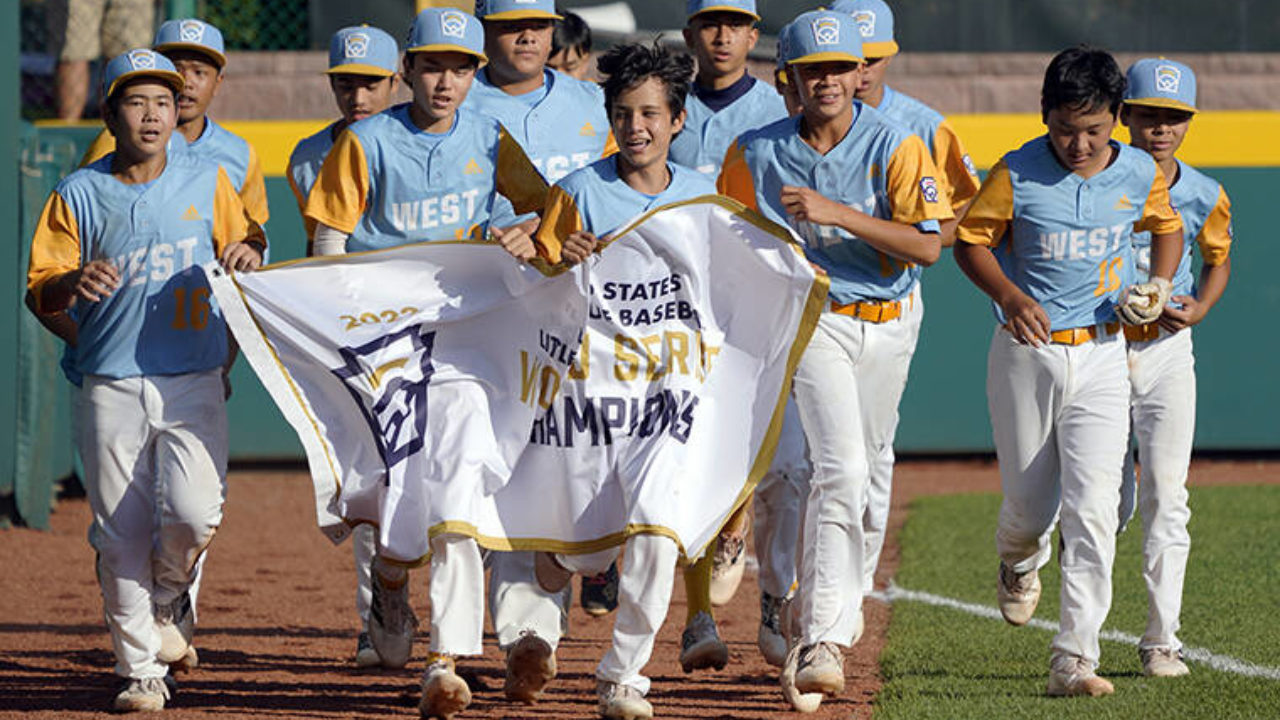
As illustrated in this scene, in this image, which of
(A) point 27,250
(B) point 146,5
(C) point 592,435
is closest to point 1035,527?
(C) point 592,435

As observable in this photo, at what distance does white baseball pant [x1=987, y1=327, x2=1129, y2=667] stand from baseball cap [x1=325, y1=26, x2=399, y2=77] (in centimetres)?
287

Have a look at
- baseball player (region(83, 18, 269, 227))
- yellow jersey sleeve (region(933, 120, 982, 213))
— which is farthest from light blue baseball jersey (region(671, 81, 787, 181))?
baseball player (region(83, 18, 269, 227))

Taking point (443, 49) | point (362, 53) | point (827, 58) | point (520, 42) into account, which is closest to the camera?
point (827, 58)

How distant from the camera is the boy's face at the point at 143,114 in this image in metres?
6.64

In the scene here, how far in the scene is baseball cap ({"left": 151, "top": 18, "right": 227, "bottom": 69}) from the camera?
7.84m

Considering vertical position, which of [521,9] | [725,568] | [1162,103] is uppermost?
[521,9]

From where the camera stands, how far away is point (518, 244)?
6.37 meters

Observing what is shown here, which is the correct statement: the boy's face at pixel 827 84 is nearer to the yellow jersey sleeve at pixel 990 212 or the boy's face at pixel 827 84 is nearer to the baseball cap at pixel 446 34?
the yellow jersey sleeve at pixel 990 212

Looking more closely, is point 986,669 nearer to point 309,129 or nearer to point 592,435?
point 592,435

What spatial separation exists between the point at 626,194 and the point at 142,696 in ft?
7.63

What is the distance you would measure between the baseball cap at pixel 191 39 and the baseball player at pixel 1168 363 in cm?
352

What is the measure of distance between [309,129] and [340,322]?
6.58m

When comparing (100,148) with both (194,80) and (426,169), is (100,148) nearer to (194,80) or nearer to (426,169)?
(194,80)

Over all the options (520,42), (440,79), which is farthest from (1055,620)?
(440,79)
